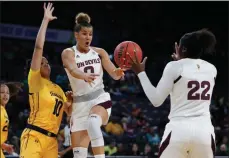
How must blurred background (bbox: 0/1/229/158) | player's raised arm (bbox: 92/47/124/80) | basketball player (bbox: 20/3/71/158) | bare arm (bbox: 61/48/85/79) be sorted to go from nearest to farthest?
bare arm (bbox: 61/48/85/79) < basketball player (bbox: 20/3/71/158) < player's raised arm (bbox: 92/47/124/80) < blurred background (bbox: 0/1/229/158)

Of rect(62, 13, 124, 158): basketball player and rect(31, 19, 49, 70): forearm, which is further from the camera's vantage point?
rect(62, 13, 124, 158): basketball player

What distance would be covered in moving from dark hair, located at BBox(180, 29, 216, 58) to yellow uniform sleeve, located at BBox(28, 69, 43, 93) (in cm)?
209

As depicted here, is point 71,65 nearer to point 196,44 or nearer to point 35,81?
point 35,81

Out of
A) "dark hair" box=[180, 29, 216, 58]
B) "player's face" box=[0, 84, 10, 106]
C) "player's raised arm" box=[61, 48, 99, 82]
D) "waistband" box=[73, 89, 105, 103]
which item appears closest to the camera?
"dark hair" box=[180, 29, 216, 58]

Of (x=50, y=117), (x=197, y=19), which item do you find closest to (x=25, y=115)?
(x=50, y=117)

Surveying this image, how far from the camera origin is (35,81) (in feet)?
19.8

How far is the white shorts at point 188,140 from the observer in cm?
431

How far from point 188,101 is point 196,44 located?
525mm

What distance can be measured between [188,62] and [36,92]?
7.70ft

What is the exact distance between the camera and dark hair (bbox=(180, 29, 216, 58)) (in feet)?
14.8

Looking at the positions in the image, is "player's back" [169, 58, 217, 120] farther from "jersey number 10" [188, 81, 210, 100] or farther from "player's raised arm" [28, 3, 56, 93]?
"player's raised arm" [28, 3, 56, 93]

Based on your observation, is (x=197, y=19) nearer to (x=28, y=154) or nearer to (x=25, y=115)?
(x=25, y=115)

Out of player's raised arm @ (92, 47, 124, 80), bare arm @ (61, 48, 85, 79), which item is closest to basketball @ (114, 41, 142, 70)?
player's raised arm @ (92, 47, 124, 80)

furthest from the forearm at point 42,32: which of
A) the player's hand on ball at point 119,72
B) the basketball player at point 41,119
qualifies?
the player's hand on ball at point 119,72
